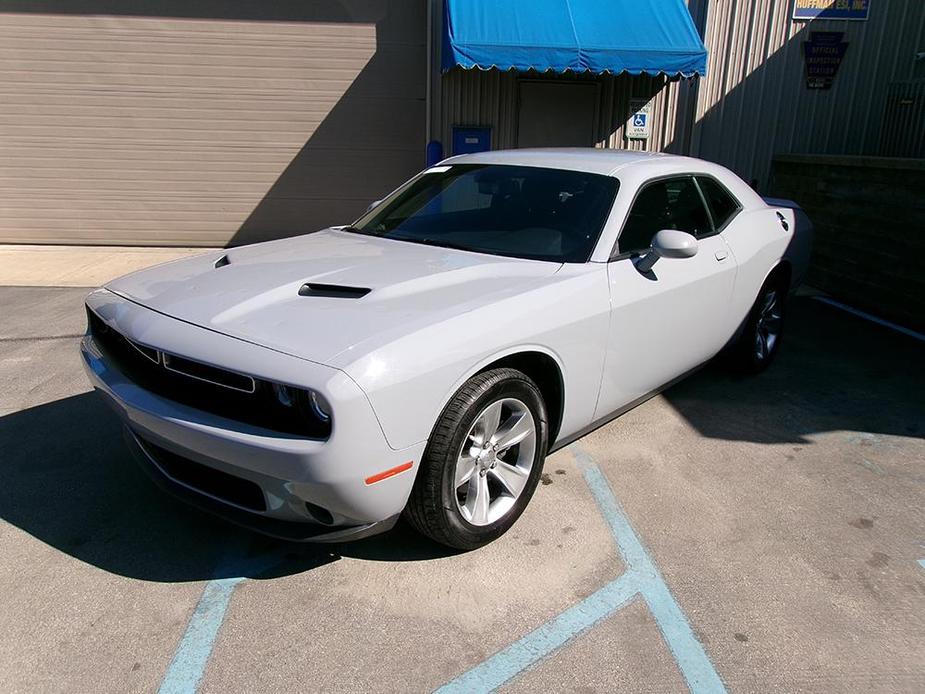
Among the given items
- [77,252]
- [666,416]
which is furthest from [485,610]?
[77,252]

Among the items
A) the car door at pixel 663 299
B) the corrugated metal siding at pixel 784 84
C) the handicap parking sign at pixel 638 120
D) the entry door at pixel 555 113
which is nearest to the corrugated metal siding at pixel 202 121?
the entry door at pixel 555 113

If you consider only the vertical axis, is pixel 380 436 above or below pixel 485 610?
above

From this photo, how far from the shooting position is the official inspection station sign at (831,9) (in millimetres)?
10086

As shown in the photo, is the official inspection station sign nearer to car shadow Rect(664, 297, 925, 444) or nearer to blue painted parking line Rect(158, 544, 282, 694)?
car shadow Rect(664, 297, 925, 444)

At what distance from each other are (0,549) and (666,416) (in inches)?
142

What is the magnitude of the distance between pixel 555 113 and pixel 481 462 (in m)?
8.27

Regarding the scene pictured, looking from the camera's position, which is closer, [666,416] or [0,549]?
[0,549]

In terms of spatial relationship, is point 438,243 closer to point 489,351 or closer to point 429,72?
point 489,351

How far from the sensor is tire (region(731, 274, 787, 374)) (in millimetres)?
4980

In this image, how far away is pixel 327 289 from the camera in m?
2.99

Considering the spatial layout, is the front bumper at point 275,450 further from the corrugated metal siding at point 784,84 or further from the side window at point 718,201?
the corrugated metal siding at point 784,84

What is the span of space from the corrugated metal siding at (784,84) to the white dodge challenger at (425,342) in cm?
686

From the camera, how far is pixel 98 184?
10.2m

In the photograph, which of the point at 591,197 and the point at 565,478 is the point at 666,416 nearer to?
the point at 565,478
